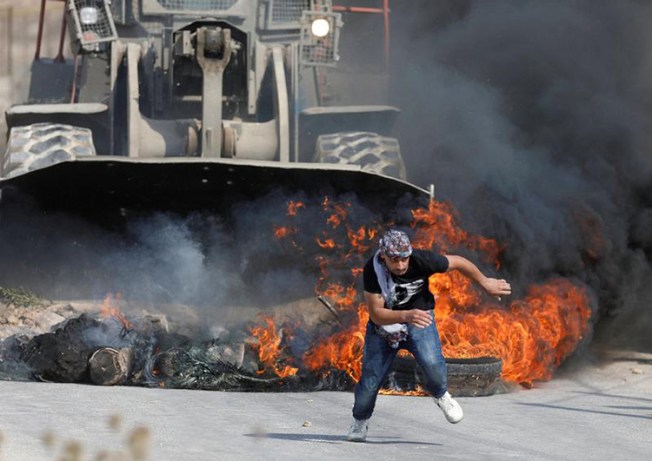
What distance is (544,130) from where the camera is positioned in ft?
52.9

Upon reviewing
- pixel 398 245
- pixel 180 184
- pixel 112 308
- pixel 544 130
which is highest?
pixel 544 130

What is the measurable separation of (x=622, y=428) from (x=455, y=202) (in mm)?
5021

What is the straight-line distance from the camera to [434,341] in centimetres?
830

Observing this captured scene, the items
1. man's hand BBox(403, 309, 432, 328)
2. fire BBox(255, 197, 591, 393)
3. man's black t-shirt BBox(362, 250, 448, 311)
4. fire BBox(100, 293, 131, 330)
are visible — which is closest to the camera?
man's hand BBox(403, 309, 432, 328)

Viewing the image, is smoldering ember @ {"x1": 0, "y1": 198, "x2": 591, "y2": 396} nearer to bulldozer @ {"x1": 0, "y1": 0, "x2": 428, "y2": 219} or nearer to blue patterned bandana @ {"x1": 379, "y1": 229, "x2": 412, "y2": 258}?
bulldozer @ {"x1": 0, "y1": 0, "x2": 428, "y2": 219}

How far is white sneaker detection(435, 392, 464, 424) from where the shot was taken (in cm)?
826

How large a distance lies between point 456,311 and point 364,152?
7.89 ft

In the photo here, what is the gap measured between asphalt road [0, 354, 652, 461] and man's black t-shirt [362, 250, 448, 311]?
973 mm

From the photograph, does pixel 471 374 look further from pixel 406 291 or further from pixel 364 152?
pixel 364 152

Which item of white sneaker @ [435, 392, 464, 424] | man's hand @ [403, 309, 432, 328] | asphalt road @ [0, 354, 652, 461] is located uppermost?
man's hand @ [403, 309, 432, 328]

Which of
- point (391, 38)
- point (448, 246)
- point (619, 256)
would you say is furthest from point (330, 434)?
point (391, 38)

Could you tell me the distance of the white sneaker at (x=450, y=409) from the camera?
8258 millimetres

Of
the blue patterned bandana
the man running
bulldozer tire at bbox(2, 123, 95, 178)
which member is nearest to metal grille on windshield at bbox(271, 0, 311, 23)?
bulldozer tire at bbox(2, 123, 95, 178)

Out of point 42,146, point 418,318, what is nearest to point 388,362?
point 418,318
